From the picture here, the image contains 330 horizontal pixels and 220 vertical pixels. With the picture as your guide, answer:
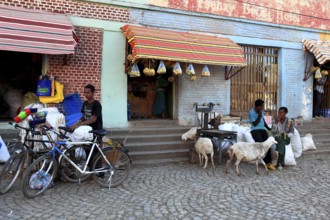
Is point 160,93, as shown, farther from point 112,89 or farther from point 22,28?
point 22,28

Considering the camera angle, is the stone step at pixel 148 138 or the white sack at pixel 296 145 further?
the white sack at pixel 296 145

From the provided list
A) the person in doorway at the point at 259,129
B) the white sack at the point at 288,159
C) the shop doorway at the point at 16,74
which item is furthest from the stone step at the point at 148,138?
the shop doorway at the point at 16,74

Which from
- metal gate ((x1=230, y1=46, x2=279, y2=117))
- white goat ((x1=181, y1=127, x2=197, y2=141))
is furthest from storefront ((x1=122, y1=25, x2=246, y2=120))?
white goat ((x1=181, y1=127, x2=197, y2=141))

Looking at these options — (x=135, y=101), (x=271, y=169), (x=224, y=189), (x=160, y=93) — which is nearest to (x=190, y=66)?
(x=160, y=93)

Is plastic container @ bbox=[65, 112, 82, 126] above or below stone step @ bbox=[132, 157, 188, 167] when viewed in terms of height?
above

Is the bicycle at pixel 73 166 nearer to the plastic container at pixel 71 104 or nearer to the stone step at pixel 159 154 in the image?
the stone step at pixel 159 154

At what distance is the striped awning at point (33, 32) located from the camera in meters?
6.79

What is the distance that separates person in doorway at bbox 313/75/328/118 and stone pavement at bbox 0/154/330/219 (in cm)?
643

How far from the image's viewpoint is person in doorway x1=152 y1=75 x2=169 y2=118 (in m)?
10.4

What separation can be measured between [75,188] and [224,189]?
269 centimetres

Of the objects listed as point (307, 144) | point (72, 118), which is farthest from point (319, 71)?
point (72, 118)

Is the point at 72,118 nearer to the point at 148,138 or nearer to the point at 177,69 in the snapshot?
the point at 148,138

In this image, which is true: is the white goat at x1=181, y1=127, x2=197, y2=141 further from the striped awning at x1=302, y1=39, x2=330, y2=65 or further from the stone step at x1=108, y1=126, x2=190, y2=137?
the striped awning at x1=302, y1=39, x2=330, y2=65

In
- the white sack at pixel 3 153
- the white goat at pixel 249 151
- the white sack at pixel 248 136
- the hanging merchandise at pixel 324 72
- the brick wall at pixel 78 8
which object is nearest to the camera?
the white sack at pixel 3 153
